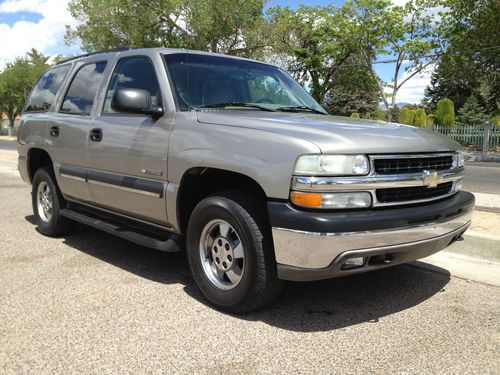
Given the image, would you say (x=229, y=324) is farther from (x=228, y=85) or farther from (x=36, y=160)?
(x=36, y=160)

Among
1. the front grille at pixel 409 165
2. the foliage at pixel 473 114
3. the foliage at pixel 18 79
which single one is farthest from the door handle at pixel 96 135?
the foliage at pixel 18 79

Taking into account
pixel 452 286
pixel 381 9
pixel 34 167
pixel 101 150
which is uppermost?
pixel 381 9

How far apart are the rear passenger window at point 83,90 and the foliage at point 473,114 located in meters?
41.1

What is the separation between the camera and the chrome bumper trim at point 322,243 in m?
2.89

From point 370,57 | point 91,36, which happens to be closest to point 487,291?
point 91,36

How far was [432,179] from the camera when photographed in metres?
3.34

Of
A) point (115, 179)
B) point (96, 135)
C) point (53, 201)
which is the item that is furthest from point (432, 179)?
point (53, 201)

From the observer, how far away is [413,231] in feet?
10.4

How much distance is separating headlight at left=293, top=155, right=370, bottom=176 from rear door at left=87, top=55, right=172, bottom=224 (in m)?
1.30

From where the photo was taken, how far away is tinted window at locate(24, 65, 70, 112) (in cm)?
559

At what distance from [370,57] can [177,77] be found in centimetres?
Answer: 3257

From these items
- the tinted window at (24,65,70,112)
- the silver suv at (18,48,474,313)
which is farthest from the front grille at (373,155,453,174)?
the tinted window at (24,65,70,112)

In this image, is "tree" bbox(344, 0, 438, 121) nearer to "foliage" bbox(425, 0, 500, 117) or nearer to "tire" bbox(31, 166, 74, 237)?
"foliage" bbox(425, 0, 500, 117)

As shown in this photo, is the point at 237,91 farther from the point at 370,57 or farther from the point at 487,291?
the point at 370,57
